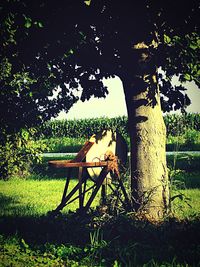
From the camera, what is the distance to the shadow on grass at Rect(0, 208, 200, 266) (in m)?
4.67

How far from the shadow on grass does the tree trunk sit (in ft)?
1.60

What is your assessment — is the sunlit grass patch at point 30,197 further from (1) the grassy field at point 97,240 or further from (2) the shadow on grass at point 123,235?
(2) the shadow on grass at point 123,235

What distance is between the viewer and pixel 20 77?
10164 mm

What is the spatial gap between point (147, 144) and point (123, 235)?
73.5 inches

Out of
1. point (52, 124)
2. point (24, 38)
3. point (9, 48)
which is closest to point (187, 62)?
point (24, 38)

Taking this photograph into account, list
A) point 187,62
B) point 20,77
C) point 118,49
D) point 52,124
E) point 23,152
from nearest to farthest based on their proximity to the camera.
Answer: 1. point 187,62
2. point 118,49
3. point 20,77
4. point 23,152
5. point 52,124

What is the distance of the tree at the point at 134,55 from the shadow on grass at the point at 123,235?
56 cm

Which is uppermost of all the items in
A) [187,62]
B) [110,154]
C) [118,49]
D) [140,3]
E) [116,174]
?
[140,3]

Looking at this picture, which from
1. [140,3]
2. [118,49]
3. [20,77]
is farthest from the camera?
[20,77]

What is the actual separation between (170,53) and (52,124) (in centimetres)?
3290

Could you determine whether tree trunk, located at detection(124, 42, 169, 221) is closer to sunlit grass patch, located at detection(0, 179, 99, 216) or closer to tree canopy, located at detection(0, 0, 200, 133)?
tree canopy, located at detection(0, 0, 200, 133)

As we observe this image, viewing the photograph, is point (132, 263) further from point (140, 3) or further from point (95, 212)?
point (140, 3)

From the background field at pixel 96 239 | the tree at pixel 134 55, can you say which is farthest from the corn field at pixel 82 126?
the tree at pixel 134 55

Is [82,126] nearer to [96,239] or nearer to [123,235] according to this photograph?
[123,235]
